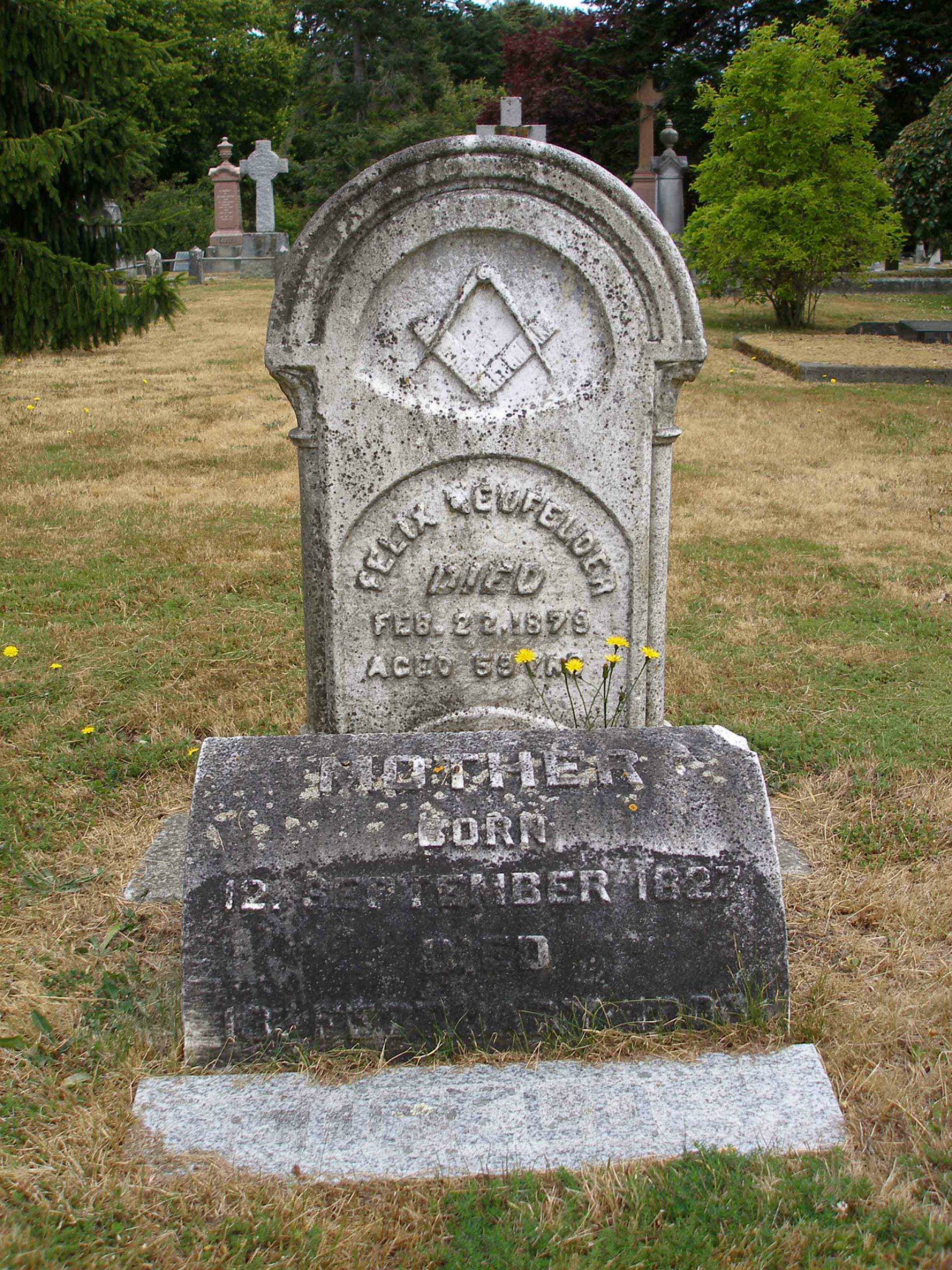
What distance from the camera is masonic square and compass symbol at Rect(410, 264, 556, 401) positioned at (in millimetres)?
3207

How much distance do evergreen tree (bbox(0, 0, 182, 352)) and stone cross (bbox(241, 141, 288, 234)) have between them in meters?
23.8


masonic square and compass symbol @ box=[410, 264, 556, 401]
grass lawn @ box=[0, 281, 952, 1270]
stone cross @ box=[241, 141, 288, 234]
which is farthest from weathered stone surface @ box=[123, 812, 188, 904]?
stone cross @ box=[241, 141, 288, 234]

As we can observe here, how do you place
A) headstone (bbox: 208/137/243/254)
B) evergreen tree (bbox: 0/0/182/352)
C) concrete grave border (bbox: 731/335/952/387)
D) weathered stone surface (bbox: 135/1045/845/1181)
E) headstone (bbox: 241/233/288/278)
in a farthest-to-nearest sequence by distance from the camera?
headstone (bbox: 208/137/243/254) < headstone (bbox: 241/233/288/278) < concrete grave border (bbox: 731/335/952/387) < evergreen tree (bbox: 0/0/182/352) < weathered stone surface (bbox: 135/1045/845/1181)

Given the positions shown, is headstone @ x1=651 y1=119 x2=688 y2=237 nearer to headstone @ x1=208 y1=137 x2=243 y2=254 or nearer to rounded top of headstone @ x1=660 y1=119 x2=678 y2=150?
rounded top of headstone @ x1=660 y1=119 x2=678 y2=150

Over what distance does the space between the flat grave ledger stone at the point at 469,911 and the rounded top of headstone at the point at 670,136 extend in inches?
1023

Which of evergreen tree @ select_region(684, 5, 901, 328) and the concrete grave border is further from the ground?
evergreen tree @ select_region(684, 5, 901, 328)

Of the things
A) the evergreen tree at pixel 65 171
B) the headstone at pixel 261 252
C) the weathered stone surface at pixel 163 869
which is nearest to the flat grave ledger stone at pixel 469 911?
the weathered stone surface at pixel 163 869

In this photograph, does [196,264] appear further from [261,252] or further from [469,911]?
[469,911]

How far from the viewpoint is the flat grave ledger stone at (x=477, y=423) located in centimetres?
312

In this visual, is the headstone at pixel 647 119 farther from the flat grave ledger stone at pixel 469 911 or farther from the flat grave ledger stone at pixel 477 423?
the flat grave ledger stone at pixel 469 911

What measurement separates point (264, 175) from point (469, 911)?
105 ft

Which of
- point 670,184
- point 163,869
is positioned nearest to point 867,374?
point 163,869

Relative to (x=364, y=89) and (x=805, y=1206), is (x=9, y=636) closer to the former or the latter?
(x=805, y=1206)

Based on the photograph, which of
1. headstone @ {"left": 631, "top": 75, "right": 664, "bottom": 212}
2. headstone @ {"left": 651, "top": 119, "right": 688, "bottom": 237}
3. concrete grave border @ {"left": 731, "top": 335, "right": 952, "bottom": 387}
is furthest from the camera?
headstone @ {"left": 631, "top": 75, "right": 664, "bottom": 212}
